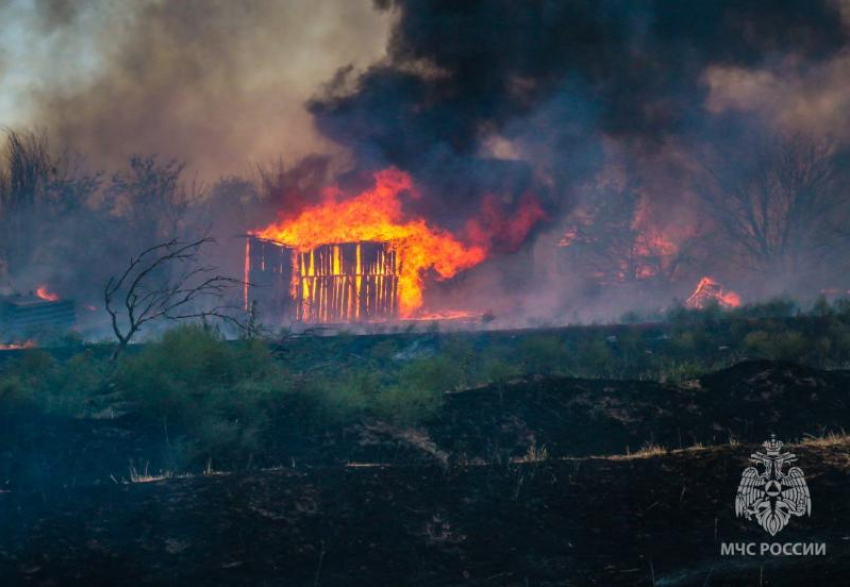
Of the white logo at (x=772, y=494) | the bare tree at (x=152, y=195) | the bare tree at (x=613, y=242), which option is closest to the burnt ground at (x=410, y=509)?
the white logo at (x=772, y=494)

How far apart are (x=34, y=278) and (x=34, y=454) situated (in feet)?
94.5

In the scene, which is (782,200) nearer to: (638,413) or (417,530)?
(638,413)

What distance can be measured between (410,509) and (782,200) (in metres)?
35.1

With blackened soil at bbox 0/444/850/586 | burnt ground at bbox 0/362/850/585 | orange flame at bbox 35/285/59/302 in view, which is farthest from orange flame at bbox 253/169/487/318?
blackened soil at bbox 0/444/850/586

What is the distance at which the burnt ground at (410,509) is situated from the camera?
7.67m

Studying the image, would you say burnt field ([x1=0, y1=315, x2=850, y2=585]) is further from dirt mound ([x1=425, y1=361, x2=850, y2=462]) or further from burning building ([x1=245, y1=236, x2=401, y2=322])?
burning building ([x1=245, y1=236, x2=401, y2=322])

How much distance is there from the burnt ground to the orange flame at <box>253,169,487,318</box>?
60.1ft

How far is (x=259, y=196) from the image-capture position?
1657 inches

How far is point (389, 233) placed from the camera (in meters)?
30.6

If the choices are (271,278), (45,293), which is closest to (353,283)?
(271,278)

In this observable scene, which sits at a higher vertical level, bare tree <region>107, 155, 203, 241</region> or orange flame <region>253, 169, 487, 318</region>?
bare tree <region>107, 155, 203, 241</region>

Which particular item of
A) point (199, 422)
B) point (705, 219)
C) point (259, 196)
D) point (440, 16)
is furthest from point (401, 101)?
point (199, 422)

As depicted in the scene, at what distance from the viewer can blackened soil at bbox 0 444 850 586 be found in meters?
7.59

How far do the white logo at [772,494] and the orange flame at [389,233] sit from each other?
69.5 feet
